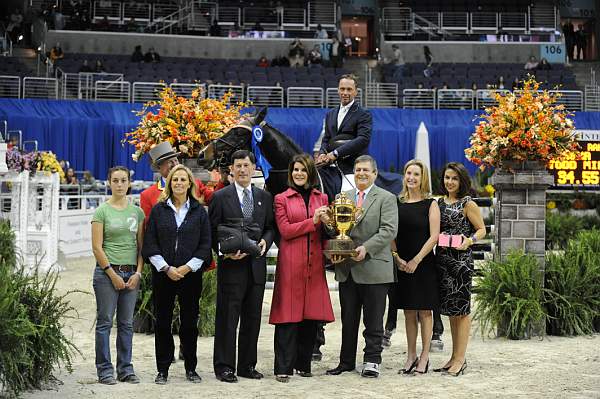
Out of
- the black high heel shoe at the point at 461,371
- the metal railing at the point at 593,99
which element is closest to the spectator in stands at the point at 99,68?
the metal railing at the point at 593,99

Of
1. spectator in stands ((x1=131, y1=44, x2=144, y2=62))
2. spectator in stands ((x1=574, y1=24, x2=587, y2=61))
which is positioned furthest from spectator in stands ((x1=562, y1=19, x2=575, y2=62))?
spectator in stands ((x1=131, y1=44, x2=144, y2=62))

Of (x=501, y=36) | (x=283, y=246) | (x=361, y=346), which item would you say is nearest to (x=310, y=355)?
(x=283, y=246)

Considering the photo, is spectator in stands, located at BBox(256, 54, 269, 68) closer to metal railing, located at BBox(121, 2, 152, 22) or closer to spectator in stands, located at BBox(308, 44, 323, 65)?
spectator in stands, located at BBox(308, 44, 323, 65)

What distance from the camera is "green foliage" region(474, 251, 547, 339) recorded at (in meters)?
8.95

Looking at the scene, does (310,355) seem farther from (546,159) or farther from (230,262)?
(546,159)

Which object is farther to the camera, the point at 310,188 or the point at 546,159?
the point at 546,159

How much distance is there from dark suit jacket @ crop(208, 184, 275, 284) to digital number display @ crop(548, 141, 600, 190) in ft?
37.9

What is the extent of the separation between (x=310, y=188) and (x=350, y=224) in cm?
49

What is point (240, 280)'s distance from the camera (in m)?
6.86

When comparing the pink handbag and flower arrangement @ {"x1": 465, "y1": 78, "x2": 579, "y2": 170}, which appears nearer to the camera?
the pink handbag

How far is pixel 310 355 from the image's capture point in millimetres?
7164

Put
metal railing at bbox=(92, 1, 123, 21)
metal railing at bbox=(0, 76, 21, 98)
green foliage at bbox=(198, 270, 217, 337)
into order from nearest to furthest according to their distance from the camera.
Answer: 1. green foliage at bbox=(198, 270, 217, 337)
2. metal railing at bbox=(0, 76, 21, 98)
3. metal railing at bbox=(92, 1, 123, 21)

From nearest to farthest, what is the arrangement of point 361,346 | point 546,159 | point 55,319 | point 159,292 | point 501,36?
point 55,319 → point 159,292 → point 361,346 → point 546,159 → point 501,36

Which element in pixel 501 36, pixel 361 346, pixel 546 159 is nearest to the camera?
pixel 361 346
